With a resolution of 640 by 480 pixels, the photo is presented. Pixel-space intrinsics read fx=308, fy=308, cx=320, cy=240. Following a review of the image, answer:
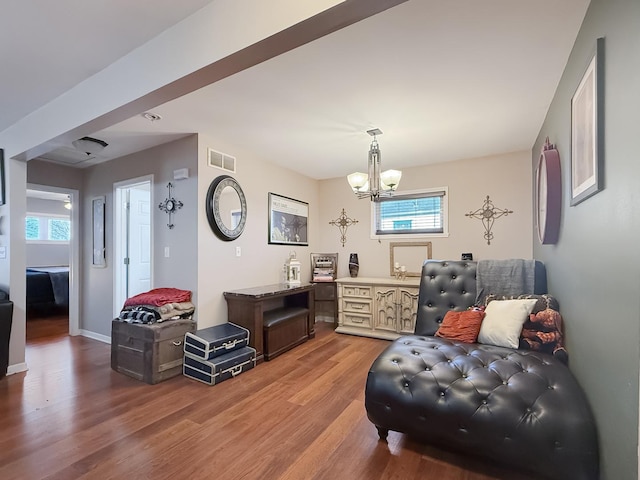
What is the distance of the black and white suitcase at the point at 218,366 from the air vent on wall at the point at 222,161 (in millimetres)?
1962

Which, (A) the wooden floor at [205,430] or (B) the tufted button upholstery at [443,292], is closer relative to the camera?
(A) the wooden floor at [205,430]

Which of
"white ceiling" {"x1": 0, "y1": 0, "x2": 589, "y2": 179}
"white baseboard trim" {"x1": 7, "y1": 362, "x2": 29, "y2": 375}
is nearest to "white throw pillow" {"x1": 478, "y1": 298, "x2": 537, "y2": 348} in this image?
"white ceiling" {"x1": 0, "y1": 0, "x2": 589, "y2": 179}

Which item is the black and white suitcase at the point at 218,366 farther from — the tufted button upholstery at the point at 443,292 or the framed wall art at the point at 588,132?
the framed wall art at the point at 588,132

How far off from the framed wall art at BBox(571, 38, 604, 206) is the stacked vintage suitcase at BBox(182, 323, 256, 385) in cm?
284

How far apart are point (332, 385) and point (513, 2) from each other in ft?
9.30

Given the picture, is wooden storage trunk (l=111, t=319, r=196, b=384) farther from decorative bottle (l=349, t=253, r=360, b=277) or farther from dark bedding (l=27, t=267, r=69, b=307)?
dark bedding (l=27, t=267, r=69, b=307)

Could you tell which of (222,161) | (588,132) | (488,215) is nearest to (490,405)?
(588,132)

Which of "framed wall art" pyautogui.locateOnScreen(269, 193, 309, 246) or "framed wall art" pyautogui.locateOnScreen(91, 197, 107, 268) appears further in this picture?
"framed wall art" pyautogui.locateOnScreen(269, 193, 309, 246)

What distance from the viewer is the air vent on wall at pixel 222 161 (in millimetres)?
3326

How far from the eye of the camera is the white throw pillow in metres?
2.09

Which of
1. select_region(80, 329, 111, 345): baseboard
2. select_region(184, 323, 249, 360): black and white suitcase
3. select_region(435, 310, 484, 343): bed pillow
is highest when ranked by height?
select_region(435, 310, 484, 343): bed pillow

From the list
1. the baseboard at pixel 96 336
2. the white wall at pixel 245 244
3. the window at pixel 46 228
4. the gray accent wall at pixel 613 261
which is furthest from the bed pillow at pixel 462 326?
the window at pixel 46 228

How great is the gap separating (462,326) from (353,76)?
1.99 metres

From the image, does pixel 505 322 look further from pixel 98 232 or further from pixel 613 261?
pixel 98 232
